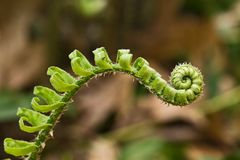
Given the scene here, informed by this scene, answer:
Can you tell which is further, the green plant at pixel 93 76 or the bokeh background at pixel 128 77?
the bokeh background at pixel 128 77

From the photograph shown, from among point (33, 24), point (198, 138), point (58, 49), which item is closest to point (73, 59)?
point (198, 138)

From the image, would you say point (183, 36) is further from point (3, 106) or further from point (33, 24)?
point (3, 106)

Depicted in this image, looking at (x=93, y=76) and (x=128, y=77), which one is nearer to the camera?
(x=93, y=76)

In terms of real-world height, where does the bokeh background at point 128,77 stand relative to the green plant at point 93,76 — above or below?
above

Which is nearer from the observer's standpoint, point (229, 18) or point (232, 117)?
point (232, 117)

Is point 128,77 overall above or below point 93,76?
above
